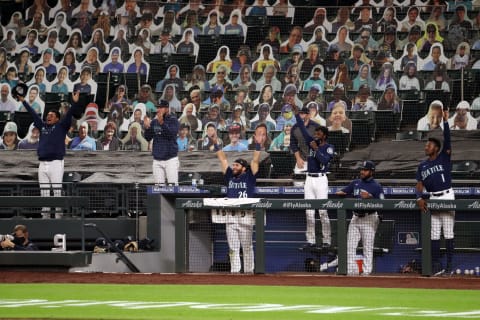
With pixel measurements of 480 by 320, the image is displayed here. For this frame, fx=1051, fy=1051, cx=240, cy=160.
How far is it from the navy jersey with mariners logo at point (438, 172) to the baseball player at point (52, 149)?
5.43m

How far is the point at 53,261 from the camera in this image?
48.2 ft

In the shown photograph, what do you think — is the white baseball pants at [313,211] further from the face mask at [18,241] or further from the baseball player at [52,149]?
the face mask at [18,241]

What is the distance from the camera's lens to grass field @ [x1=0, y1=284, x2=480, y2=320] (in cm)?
872

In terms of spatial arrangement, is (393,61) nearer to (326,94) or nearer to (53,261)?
(326,94)

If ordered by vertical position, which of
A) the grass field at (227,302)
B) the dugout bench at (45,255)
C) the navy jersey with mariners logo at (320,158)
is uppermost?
the navy jersey with mariners logo at (320,158)

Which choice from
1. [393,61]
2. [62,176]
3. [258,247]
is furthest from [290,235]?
[393,61]

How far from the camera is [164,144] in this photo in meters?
16.5

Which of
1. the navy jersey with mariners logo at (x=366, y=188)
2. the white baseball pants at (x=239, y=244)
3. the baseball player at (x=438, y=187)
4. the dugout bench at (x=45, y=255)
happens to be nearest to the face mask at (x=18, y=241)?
the dugout bench at (x=45, y=255)

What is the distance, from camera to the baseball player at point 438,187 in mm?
14016

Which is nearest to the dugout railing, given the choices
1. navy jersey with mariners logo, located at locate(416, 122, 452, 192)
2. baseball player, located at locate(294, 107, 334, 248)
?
navy jersey with mariners logo, located at locate(416, 122, 452, 192)

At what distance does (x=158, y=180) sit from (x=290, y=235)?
2.70 metres

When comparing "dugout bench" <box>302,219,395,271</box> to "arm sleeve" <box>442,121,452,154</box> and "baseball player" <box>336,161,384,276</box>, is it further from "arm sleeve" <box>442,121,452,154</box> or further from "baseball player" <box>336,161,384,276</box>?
"arm sleeve" <box>442,121,452,154</box>

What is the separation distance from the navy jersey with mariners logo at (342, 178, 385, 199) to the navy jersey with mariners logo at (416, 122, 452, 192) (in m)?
0.64

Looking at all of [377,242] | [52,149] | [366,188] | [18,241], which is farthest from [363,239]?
[52,149]
